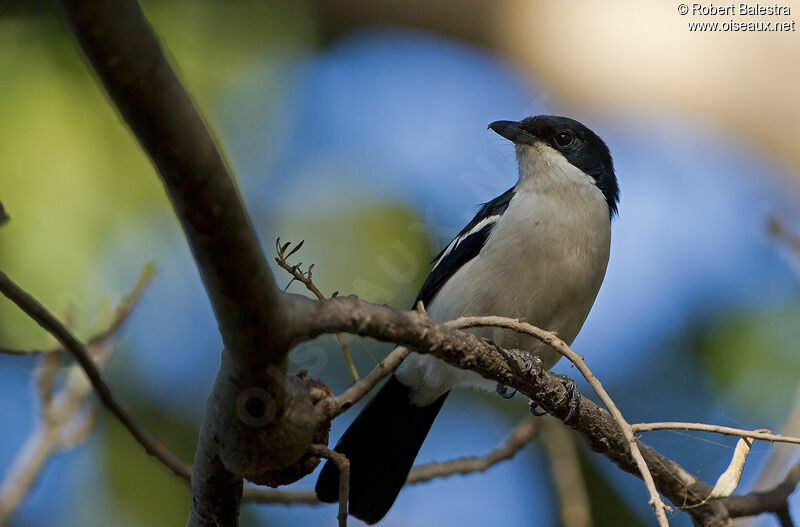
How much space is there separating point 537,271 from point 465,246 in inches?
21.1

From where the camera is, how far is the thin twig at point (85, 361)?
2.10 m

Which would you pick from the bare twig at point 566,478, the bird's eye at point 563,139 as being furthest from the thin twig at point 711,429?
the bird's eye at point 563,139

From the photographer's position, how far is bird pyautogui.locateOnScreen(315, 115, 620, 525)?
345 centimetres

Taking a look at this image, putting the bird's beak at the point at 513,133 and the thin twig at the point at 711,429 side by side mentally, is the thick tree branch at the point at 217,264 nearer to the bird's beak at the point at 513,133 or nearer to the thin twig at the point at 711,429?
the thin twig at the point at 711,429

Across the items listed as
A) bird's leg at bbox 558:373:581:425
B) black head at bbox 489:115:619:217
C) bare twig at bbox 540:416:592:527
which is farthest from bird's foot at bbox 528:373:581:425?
black head at bbox 489:115:619:217

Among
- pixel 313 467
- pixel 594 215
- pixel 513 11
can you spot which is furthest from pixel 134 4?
pixel 513 11

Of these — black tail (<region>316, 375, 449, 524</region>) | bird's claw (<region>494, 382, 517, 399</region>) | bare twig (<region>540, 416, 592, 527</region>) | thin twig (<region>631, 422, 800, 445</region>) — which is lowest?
bare twig (<region>540, 416, 592, 527</region>)

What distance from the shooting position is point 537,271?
3432mm

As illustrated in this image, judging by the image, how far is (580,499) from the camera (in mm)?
3770

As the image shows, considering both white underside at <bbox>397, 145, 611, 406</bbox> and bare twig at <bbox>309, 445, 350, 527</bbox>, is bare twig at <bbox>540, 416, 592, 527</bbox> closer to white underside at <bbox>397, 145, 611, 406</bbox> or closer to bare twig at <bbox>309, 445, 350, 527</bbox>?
white underside at <bbox>397, 145, 611, 406</bbox>

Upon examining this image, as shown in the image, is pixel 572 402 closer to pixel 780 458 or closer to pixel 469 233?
pixel 780 458

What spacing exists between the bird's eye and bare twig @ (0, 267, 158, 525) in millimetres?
2038

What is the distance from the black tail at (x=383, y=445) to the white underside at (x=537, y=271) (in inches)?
11.6

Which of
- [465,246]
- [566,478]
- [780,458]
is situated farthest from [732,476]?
[465,246]
